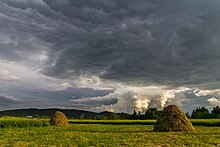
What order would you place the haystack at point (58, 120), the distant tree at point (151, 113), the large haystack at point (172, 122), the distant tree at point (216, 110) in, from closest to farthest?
1. the large haystack at point (172, 122)
2. the haystack at point (58, 120)
3. the distant tree at point (151, 113)
4. the distant tree at point (216, 110)

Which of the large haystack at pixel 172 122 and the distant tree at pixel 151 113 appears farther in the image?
the distant tree at pixel 151 113

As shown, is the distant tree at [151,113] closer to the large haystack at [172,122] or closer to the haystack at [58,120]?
the haystack at [58,120]

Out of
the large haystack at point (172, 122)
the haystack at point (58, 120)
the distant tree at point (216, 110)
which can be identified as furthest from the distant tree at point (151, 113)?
the large haystack at point (172, 122)

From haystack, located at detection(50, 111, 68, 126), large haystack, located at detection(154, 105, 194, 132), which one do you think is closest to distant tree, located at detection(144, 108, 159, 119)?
haystack, located at detection(50, 111, 68, 126)

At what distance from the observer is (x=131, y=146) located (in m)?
19.8

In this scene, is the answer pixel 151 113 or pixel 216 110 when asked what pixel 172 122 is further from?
pixel 216 110

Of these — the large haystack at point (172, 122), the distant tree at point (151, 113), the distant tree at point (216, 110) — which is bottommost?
the large haystack at point (172, 122)

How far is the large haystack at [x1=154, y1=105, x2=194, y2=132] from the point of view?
33281 mm

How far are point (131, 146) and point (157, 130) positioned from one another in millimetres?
14585

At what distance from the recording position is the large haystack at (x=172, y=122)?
33.3 metres

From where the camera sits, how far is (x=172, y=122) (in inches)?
1325

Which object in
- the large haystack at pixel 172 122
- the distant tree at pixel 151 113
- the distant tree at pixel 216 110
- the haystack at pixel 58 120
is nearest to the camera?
the large haystack at pixel 172 122

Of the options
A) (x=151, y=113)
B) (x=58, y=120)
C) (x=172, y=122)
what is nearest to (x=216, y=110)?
(x=151, y=113)

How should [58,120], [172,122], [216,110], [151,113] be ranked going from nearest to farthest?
[172,122] → [58,120] → [151,113] → [216,110]
